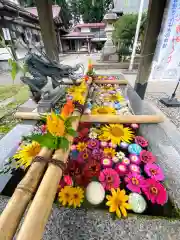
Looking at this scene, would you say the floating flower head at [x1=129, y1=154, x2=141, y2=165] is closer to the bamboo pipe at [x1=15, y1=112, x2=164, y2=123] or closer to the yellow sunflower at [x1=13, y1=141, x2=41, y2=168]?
the bamboo pipe at [x1=15, y1=112, x2=164, y2=123]

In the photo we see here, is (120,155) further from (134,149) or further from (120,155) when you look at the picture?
(134,149)

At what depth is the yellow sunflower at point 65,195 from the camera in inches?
31.5

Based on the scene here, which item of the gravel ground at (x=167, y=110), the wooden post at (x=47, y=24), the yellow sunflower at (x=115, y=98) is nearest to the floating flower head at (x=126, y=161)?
A: the yellow sunflower at (x=115, y=98)

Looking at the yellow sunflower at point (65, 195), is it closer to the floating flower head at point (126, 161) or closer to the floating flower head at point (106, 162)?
the floating flower head at point (106, 162)

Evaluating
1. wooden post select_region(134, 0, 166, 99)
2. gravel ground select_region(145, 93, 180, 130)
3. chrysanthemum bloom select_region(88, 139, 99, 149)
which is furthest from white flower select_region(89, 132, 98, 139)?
wooden post select_region(134, 0, 166, 99)

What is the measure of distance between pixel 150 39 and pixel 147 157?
2.20m

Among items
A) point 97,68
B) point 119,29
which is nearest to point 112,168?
point 97,68

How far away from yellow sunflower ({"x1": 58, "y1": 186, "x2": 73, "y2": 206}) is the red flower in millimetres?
160

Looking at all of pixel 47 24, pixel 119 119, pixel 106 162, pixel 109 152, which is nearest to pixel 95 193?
pixel 106 162

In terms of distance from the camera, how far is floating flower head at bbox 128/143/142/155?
112cm

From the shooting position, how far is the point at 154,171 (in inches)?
37.0

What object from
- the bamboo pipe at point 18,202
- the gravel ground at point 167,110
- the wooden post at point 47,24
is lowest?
the gravel ground at point 167,110

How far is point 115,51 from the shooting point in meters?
7.36

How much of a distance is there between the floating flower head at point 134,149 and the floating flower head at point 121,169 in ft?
0.58
